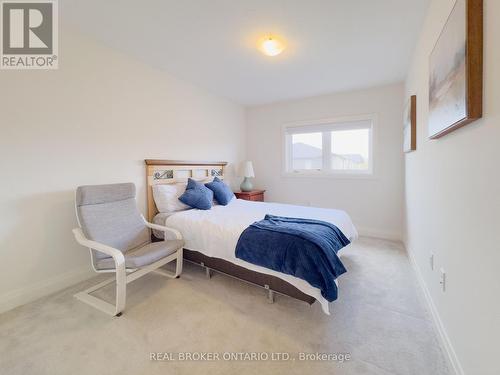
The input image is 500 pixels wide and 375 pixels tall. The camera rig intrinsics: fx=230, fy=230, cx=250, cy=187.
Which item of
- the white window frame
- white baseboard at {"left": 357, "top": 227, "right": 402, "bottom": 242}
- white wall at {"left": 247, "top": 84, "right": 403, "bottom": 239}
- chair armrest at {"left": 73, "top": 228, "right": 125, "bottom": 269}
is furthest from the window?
chair armrest at {"left": 73, "top": 228, "right": 125, "bottom": 269}

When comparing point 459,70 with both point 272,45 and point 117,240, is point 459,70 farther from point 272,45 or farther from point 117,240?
A: point 117,240

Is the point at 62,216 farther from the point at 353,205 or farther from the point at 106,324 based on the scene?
the point at 353,205

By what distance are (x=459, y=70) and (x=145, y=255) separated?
2.52 meters

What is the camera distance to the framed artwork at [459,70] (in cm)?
106

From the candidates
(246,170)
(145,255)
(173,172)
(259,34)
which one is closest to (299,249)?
(145,255)

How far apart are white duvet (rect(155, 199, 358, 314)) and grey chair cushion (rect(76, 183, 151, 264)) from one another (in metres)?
0.37

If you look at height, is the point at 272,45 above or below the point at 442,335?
above

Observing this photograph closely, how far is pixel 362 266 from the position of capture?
273 cm

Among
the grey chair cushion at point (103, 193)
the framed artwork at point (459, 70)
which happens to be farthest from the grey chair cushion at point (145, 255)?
the framed artwork at point (459, 70)

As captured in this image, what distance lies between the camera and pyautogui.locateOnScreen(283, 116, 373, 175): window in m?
4.01

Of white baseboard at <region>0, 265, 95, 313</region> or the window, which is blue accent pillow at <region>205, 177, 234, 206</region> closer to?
the window

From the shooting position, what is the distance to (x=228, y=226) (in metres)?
2.30

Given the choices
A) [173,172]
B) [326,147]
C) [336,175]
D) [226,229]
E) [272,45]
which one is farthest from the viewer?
[326,147]

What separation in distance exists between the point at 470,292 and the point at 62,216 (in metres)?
3.22
